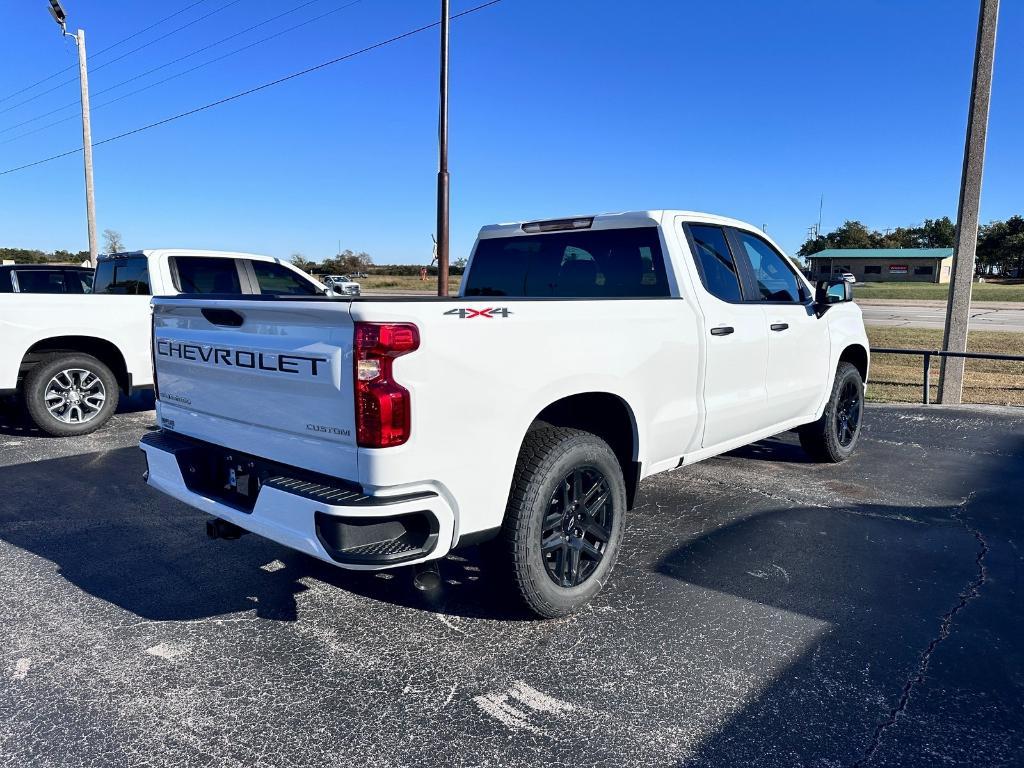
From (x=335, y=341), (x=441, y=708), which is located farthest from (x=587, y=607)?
(x=335, y=341)

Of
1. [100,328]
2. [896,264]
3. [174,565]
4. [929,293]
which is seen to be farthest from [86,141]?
[896,264]

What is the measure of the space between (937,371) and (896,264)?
313ft

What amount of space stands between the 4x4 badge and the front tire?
0.64m

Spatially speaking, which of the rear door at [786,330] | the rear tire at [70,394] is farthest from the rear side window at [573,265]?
the rear tire at [70,394]

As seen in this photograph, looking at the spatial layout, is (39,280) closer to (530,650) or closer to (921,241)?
(530,650)

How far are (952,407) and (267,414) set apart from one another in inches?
356

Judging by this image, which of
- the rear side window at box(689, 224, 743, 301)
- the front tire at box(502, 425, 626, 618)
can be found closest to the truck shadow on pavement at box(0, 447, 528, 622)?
the front tire at box(502, 425, 626, 618)

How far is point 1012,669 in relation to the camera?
3053 millimetres

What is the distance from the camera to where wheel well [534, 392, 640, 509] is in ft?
11.9

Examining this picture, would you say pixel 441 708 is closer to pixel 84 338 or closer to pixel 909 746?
pixel 909 746

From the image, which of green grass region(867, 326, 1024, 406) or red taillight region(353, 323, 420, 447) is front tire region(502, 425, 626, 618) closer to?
red taillight region(353, 323, 420, 447)

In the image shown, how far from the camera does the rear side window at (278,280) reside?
8.37m

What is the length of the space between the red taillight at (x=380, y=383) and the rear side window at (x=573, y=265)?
6.89ft

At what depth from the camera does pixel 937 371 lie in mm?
14266
